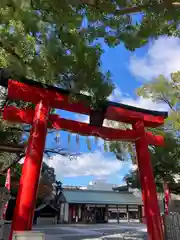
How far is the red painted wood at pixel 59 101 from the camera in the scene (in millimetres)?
6710

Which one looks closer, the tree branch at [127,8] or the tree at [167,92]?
the tree branch at [127,8]

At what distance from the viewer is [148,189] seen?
24.0ft

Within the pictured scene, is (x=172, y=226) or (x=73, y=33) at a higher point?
(x=73, y=33)

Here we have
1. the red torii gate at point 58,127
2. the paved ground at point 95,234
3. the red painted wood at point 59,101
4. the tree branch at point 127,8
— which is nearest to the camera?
the tree branch at point 127,8

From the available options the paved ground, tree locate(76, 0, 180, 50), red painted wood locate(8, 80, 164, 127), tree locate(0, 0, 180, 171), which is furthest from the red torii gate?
the paved ground

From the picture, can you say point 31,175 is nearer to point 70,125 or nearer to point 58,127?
point 58,127

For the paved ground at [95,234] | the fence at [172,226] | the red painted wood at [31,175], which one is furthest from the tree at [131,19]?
the paved ground at [95,234]

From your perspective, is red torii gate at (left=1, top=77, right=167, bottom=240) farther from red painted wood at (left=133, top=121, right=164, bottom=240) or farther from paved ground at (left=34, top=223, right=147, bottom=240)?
paved ground at (left=34, top=223, right=147, bottom=240)

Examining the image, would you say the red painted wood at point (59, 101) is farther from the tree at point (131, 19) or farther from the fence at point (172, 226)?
the fence at point (172, 226)

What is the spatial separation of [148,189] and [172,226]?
262cm

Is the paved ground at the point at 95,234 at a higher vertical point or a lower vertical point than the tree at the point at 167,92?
lower

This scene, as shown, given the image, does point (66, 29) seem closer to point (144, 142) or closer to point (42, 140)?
point (42, 140)

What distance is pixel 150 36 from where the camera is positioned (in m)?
4.52

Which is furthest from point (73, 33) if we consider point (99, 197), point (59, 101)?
point (99, 197)
